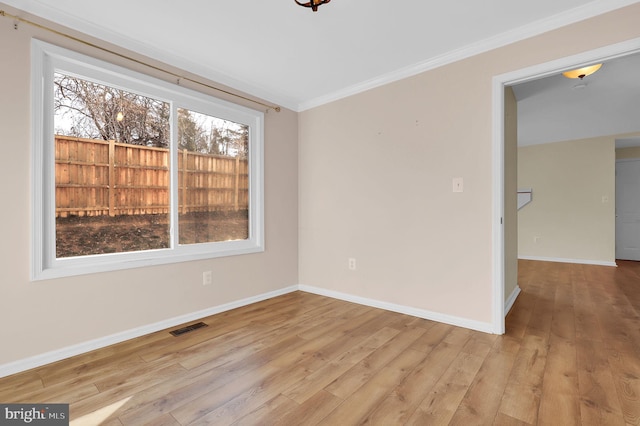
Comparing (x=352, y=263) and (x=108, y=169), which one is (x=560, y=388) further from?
(x=108, y=169)

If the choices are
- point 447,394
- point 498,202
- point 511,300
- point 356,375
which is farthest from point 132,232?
point 511,300

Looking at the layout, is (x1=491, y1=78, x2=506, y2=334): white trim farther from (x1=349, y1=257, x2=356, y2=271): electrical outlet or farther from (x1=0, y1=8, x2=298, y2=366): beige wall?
(x1=0, y1=8, x2=298, y2=366): beige wall

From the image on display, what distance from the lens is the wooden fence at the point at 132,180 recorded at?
2.15 metres

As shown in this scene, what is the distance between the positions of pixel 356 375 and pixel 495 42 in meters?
2.68

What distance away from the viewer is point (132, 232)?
8.05 ft

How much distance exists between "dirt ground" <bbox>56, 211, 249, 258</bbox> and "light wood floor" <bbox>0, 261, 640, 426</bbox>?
0.75m

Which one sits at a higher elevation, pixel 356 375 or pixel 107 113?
pixel 107 113

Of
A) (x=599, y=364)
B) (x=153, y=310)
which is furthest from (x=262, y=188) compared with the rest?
(x=599, y=364)

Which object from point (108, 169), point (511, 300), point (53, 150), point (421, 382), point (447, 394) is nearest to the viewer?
point (447, 394)

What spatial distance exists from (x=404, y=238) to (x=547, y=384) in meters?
1.50

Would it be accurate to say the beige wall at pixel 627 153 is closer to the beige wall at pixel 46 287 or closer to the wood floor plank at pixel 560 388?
the wood floor plank at pixel 560 388

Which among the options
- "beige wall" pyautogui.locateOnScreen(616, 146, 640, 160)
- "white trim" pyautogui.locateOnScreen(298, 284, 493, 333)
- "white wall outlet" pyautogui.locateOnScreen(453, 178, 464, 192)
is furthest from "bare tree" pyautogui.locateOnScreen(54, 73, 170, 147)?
"beige wall" pyautogui.locateOnScreen(616, 146, 640, 160)

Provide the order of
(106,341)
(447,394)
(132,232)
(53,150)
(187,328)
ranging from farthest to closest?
(187,328)
(132,232)
(106,341)
(53,150)
(447,394)

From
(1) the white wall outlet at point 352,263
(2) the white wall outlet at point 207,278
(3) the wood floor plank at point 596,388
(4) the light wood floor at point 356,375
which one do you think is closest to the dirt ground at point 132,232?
(2) the white wall outlet at point 207,278
